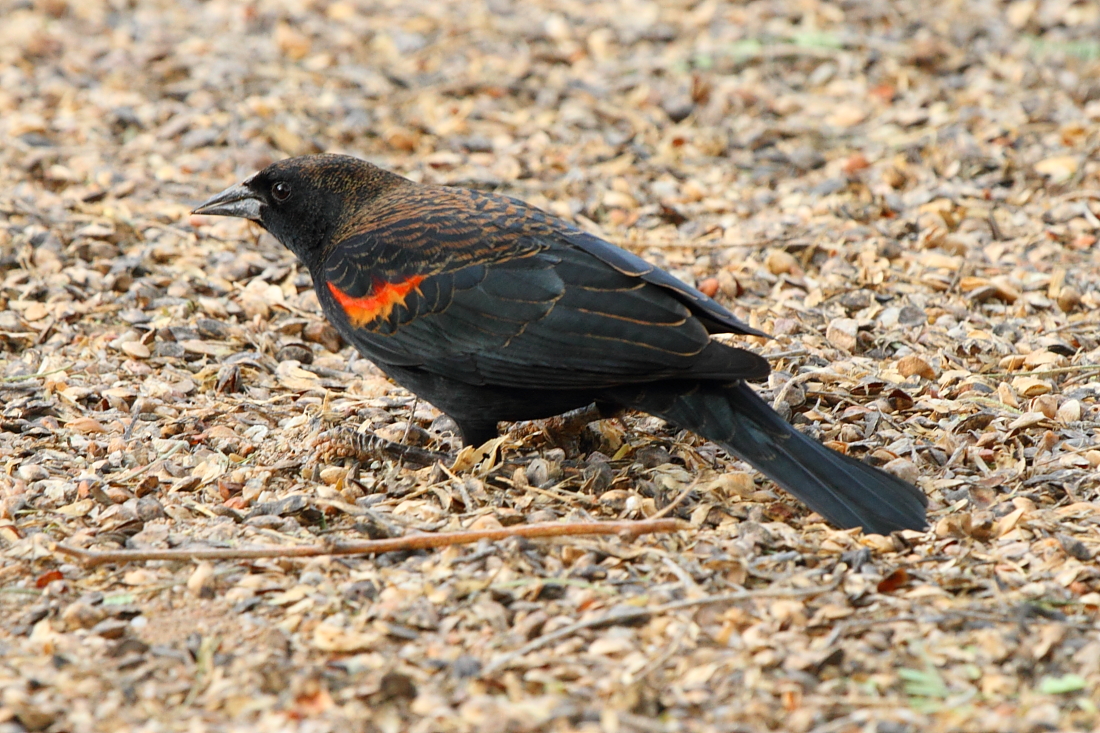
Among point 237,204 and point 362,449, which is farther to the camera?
point 237,204

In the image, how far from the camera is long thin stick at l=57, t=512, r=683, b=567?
3586 mm

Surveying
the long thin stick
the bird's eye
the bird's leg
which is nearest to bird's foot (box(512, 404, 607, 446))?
the bird's leg

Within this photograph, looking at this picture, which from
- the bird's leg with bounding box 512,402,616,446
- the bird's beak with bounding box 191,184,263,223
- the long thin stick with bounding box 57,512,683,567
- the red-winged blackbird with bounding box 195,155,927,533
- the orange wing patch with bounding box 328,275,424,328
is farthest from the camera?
the bird's beak with bounding box 191,184,263,223

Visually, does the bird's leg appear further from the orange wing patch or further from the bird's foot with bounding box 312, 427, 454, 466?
the orange wing patch

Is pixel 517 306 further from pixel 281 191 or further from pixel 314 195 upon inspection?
pixel 281 191

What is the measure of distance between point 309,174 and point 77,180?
2410 millimetres

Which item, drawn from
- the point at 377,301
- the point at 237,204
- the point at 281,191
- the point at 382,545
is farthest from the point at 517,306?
the point at 237,204

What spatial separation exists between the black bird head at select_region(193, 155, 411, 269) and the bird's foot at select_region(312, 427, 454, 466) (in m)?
0.79

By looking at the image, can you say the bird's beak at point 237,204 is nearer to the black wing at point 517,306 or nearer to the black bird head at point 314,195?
the black bird head at point 314,195

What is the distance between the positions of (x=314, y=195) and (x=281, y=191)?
Result: 0.52 ft

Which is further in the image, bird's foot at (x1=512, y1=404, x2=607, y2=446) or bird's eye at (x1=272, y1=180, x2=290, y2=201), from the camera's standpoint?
bird's eye at (x1=272, y1=180, x2=290, y2=201)

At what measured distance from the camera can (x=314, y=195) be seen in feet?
15.9

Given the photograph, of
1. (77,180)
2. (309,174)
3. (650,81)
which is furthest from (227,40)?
(309,174)

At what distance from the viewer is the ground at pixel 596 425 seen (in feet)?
10.1
